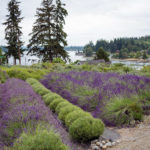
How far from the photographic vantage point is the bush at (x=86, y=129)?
147 inches

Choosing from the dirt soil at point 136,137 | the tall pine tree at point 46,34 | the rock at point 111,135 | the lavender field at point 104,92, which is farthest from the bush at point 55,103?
the tall pine tree at point 46,34

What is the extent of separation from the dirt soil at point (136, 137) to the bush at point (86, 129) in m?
0.49

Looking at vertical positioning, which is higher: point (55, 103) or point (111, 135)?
point (55, 103)

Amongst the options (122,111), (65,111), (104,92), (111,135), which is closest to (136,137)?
(111,135)

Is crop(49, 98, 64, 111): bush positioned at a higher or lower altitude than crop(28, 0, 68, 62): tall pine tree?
lower

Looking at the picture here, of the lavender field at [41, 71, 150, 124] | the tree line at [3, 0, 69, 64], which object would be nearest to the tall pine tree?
the tree line at [3, 0, 69, 64]

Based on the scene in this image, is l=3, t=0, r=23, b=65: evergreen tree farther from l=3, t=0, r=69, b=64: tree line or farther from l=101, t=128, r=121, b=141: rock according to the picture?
l=101, t=128, r=121, b=141: rock

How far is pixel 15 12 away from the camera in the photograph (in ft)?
99.2

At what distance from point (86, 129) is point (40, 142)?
5.26ft

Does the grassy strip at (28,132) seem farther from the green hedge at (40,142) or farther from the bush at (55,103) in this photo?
the bush at (55,103)

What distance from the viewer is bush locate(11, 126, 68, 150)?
222 centimetres

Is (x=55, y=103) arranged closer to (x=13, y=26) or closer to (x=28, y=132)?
(x=28, y=132)

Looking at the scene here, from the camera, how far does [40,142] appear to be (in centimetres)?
226

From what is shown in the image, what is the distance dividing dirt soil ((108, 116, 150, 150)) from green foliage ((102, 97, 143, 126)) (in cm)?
23
